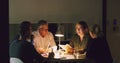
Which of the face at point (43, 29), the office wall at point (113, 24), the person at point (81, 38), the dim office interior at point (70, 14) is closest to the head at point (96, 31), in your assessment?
the person at point (81, 38)

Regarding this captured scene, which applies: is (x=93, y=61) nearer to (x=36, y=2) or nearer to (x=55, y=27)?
(x=55, y=27)

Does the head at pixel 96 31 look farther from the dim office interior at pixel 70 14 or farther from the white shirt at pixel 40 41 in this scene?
the dim office interior at pixel 70 14

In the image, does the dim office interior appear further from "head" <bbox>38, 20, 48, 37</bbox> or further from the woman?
the woman

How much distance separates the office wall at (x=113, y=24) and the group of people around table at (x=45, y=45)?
214 centimetres

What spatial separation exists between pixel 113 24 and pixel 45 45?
252cm

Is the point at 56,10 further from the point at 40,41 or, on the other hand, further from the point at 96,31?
the point at 96,31

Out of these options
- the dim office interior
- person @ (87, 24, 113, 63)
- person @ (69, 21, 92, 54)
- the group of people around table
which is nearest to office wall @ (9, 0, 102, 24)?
the dim office interior

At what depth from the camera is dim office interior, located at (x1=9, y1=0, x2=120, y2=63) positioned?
22.4 ft

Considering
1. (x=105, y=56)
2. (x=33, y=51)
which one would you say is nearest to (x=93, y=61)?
(x=105, y=56)

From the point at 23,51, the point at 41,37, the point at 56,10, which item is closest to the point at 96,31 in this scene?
the point at 23,51

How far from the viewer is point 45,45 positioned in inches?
220

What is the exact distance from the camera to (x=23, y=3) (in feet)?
22.3

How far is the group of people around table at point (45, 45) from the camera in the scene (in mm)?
3752
